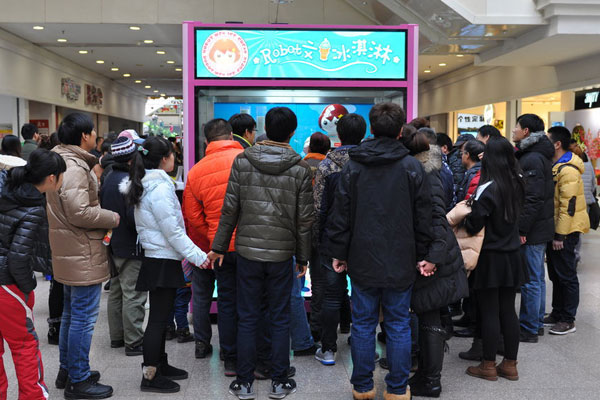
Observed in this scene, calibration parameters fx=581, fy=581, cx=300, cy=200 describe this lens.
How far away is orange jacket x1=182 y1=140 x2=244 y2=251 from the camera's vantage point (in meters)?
3.61

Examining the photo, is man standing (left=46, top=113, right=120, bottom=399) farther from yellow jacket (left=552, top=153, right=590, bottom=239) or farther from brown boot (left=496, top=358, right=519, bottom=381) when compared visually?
yellow jacket (left=552, top=153, right=590, bottom=239)

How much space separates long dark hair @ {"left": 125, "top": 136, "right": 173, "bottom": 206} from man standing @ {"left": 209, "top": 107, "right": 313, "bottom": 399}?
1.49ft

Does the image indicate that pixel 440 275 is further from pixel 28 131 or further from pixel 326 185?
pixel 28 131

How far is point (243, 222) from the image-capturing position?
324 cm

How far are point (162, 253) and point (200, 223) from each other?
51 centimetres

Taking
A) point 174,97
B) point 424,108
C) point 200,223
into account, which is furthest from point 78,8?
point 174,97

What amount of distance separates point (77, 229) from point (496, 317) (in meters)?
2.52

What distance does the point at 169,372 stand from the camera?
12.0 ft

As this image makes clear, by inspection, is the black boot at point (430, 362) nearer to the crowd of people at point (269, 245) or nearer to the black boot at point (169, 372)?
the crowd of people at point (269, 245)

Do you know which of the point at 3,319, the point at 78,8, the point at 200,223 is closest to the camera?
the point at 3,319

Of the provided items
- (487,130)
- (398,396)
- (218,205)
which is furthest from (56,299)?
Answer: (487,130)

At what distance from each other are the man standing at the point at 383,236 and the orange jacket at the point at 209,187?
0.83 m

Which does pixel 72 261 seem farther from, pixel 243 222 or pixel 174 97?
pixel 174 97

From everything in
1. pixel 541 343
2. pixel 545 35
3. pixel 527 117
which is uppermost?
pixel 545 35
